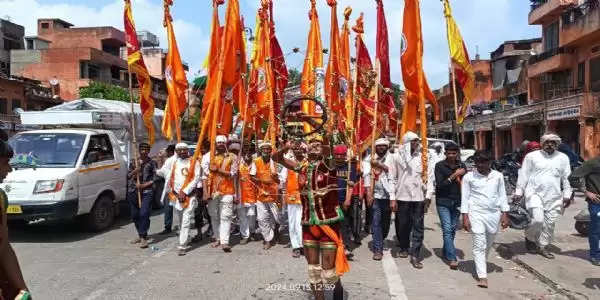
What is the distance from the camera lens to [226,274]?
5.96m

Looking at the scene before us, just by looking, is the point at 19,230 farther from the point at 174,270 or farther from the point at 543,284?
the point at 543,284

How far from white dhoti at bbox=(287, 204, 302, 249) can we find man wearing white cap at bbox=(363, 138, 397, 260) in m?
1.05

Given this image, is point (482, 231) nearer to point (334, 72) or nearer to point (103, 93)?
point (334, 72)

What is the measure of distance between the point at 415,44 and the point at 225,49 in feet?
10.1

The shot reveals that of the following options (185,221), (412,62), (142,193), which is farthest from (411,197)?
(142,193)

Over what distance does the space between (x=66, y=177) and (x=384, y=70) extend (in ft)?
18.1

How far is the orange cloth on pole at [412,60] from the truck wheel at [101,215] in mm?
5564

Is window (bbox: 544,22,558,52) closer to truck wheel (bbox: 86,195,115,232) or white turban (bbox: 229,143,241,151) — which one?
white turban (bbox: 229,143,241,151)

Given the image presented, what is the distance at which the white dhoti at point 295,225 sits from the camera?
7043 millimetres

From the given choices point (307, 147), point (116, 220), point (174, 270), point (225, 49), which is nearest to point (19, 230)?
point (116, 220)

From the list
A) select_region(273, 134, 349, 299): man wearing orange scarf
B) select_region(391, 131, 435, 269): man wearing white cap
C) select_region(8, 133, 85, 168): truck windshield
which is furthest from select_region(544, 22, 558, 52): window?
select_region(273, 134, 349, 299): man wearing orange scarf

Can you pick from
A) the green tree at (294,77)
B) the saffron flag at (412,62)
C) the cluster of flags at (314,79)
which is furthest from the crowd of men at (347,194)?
the green tree at (294,77)

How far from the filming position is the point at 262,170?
776 cm

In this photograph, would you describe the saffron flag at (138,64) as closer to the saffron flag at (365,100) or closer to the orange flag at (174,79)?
the orange flag at (174,79)
